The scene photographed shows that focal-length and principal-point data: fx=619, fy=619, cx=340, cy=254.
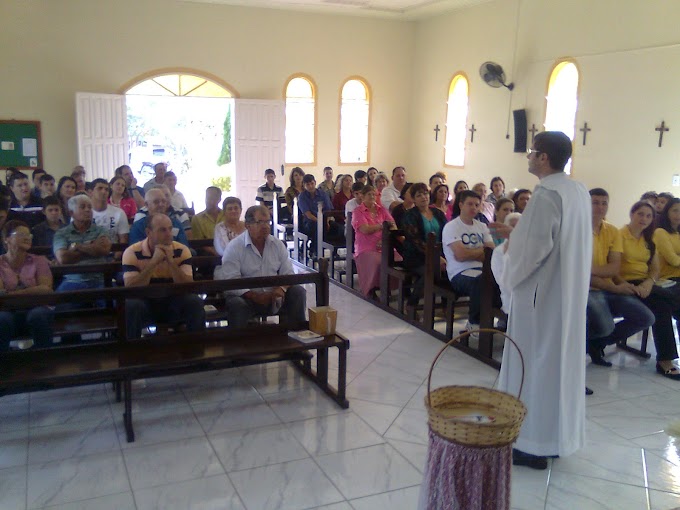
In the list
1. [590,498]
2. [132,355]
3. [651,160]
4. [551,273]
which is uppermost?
[651,160]

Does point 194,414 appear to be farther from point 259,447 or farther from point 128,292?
point 128,292

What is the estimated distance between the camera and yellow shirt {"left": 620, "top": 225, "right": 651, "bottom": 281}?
4766 millimetres

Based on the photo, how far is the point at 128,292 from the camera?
3.56m

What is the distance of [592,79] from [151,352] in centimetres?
706

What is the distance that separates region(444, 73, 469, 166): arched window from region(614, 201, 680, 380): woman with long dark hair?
21.4 feet

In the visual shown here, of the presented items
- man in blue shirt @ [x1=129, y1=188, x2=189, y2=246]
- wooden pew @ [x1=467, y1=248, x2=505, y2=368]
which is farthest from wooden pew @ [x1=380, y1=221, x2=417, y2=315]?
man in blue shirt @ [x1=129, y1=188, x2=189, y2=246]

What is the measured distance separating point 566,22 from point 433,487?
26.8ft

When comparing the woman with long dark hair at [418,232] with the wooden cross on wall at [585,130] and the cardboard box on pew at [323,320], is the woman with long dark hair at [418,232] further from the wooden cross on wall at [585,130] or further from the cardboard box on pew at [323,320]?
the wooden cross on wall at [585,130]

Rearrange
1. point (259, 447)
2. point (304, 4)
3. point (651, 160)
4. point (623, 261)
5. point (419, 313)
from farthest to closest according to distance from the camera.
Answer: point (304, 4) < point (651, 160) < point (419, 313) < point (623, 261) < point (259, 447)

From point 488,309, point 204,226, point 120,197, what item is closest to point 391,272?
point 488,309

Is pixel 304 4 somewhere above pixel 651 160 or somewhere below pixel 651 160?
above

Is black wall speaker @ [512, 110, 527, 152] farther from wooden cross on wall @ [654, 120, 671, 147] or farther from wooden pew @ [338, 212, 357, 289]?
wooden pew @ [338, 212, 357, 289]

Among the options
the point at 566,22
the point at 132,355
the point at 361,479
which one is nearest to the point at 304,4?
the point at 566,22

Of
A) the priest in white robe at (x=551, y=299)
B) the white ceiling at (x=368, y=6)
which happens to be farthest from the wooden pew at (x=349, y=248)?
the white ceiling at (x=368, y=6)
